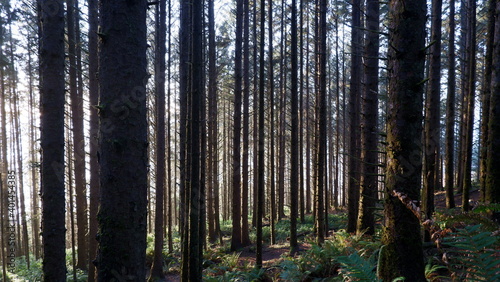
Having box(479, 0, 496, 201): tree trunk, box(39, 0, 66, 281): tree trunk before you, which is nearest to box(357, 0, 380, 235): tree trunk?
box(479, 0, 496, 201): tree trunk

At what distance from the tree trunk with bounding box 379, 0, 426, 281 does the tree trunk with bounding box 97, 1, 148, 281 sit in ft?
9.70

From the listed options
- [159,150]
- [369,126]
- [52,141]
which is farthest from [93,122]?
[369,126]

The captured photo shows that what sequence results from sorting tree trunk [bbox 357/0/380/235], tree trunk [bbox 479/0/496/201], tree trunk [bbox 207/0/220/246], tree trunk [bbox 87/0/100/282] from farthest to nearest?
tree trunk [bbox 207/0/220/246]
tree trunk [bbox 87/0/100/282]
tree trunk [bbox 357/0/380/235]
tree trunk [bbox 479/0/496/201]

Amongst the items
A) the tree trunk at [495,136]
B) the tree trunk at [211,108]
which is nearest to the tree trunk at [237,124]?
the tree trunk at [211,108]

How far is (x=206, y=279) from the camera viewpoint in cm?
773

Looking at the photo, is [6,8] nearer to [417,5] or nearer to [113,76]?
[113,76]

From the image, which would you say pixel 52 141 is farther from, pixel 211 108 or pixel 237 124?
pixel 211 108

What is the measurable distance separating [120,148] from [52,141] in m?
3.58

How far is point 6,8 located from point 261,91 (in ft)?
58.7

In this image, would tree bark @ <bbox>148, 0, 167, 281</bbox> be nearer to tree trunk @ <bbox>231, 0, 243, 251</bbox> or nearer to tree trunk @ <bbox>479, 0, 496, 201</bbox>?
tree trunk @ <bbox>231, 0, 243, 251</bbox>

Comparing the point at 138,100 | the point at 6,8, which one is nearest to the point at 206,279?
the point at 138,100

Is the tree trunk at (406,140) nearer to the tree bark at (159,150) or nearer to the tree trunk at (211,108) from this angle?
the tree bark at (159,150)

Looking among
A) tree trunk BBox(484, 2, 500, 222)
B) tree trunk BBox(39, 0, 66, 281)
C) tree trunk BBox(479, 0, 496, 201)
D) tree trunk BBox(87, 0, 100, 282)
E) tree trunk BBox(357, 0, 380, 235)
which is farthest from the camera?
tree trunk BBox(87, 0, 100, 282)

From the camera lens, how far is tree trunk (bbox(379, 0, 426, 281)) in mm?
3621
